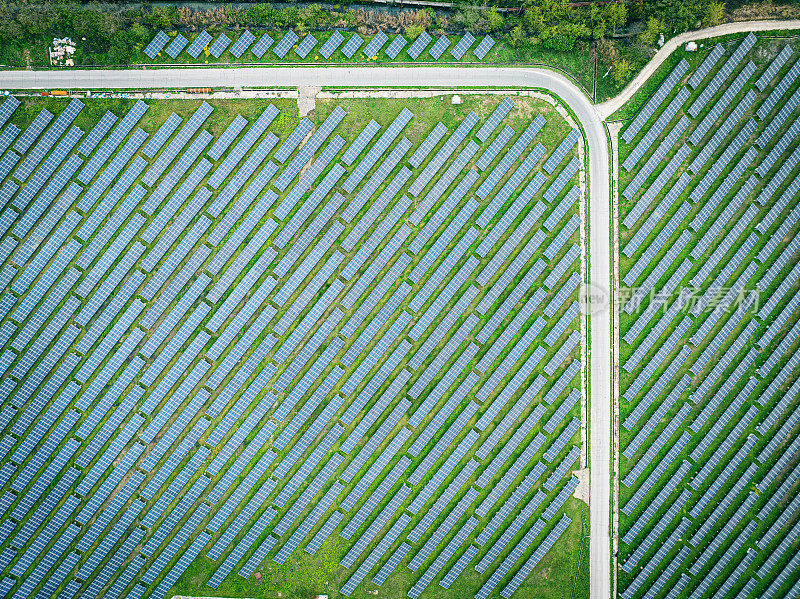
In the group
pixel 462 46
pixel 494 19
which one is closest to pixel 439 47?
pixel 462 46

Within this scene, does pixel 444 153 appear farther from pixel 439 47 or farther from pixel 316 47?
pixel 316 47

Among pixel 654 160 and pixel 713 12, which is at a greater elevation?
pixel 713 12

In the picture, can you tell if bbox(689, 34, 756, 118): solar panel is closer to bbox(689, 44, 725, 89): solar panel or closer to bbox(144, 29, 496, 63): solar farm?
bbox(689, 44, 725, 89): solar panel

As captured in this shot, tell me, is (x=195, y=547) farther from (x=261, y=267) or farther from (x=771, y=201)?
(x=771, y=201)

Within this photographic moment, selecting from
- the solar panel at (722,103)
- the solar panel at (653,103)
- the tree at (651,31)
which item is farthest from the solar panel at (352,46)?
the solar panel at (722,103)

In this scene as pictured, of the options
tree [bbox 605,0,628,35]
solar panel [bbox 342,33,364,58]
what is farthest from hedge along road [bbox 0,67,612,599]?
tree [bbox 605,0,628,35]

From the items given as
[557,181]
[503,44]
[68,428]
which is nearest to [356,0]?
[503,44]

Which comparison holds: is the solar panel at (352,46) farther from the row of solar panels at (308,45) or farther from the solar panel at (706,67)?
the solar panel at (706,67)
